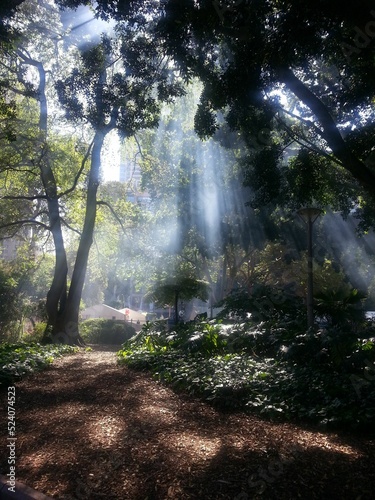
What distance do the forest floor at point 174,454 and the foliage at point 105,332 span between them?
55.1 ft

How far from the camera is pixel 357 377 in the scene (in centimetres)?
548

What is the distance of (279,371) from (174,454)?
3121mm

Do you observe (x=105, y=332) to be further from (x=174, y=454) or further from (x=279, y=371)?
(x=174, y=454)

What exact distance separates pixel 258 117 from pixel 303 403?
6378 millimetres

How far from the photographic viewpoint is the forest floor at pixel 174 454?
3.08 meters

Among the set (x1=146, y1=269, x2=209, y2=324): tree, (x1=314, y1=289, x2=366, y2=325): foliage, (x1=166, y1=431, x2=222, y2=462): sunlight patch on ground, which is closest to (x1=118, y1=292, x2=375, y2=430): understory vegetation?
(x1=166, y1=431, x2=222, y2=462): sunlight patch on ground

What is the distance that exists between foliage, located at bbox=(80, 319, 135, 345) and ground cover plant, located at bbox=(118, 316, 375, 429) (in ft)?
44.2

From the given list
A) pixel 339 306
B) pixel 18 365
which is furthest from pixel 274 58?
pixel 18 365

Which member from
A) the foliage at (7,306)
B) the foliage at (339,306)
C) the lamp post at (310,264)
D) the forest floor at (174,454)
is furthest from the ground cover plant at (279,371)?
the foliage at (7,306)

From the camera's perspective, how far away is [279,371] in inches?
249

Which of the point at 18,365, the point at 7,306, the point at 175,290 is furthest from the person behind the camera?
the point at 7,306

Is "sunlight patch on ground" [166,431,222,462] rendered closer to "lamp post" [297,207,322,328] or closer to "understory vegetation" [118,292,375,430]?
"understory vegetation" [118,292,375,430]

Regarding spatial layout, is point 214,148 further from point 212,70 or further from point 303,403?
point 303,403

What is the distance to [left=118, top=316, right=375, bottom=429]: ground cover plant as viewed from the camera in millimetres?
4859
